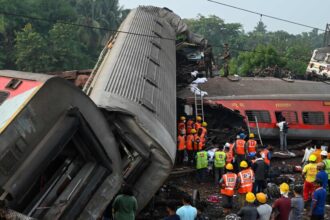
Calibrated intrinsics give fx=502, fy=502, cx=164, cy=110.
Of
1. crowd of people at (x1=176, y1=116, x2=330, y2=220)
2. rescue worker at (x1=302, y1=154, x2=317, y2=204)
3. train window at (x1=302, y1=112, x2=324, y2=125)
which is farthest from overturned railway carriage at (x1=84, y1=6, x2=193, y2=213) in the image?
train window at (x1=302, y1=112, x2=324, y2=125)

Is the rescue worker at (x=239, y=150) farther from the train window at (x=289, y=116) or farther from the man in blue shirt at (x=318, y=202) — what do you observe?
the train window at (x=289, y=116)

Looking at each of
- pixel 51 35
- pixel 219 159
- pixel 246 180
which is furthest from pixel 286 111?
pixel 51 35

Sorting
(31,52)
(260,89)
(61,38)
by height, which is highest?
(61,38)

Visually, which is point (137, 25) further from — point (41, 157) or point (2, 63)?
point (2, 63)

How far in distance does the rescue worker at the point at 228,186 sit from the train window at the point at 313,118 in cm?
819

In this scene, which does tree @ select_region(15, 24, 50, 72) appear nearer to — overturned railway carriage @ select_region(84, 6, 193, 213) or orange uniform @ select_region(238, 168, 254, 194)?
overturned railway carriage @ select_region(84, 6, 193, 213)

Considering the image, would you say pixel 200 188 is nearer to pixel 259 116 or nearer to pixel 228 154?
pixel 228 154

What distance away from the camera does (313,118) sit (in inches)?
→ 686

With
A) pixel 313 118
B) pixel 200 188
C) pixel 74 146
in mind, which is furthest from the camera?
pixel 313 118

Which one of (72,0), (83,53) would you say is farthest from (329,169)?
(72,0)

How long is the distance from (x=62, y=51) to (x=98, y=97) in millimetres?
32563

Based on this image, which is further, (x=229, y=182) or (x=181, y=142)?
(x=181, y=142)

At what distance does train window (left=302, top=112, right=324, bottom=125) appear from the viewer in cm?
1736

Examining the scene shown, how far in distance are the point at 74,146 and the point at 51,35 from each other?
34.8m
